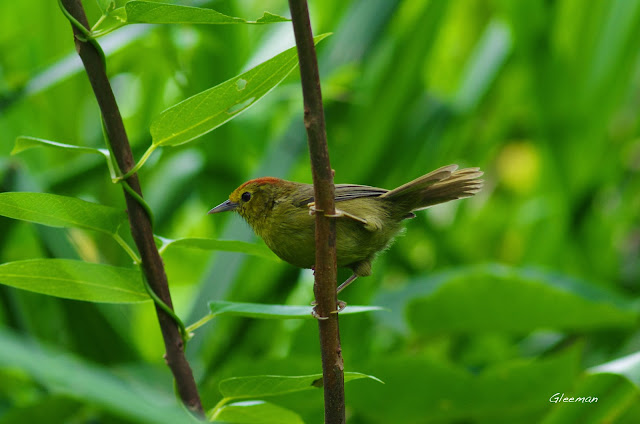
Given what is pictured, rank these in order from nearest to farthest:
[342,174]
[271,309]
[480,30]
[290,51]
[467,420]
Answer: [290,51] → [271,309] → [467,420] → [342,174] → [480,30]

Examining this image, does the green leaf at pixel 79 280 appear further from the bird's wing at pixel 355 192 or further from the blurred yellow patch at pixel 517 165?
the blurred yellow patch at pixel 517 165

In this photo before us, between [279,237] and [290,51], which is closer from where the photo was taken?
[290,51]

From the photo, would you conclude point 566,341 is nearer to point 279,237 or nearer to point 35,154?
point 279,237

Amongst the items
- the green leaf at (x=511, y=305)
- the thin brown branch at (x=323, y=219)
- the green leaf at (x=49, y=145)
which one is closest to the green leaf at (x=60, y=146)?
the green leaf at (x=49, y=145)

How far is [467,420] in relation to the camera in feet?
7.47

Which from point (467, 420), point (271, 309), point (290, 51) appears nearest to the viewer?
point (290, 51)

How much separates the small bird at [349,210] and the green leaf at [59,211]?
2.36 ft

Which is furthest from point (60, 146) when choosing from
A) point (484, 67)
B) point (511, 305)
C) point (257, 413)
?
point (484, 67)

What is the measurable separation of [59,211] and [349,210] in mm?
980

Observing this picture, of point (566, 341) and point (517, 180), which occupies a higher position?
point (517, 180)

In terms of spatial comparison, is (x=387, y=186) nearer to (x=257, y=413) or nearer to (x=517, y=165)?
(x=257, y=413)

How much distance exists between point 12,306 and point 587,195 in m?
2.38

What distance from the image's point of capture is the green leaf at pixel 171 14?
3.22 feet

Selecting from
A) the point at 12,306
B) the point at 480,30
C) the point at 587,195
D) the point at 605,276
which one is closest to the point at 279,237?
the point at 12,306
